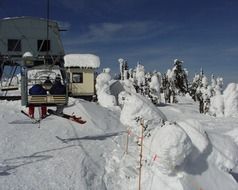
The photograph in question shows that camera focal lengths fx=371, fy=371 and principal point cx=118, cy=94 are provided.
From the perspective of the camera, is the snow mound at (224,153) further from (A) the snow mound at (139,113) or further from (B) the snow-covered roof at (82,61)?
(B) the snow-covered roof at (82,61)

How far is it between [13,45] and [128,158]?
2401cm

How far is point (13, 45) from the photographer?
33.2 m

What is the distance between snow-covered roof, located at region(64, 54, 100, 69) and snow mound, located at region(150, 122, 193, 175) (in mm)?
23597

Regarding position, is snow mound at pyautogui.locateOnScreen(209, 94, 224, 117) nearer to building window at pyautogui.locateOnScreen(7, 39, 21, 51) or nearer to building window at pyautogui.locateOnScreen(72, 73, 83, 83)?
building window at pyautogui.locateOnScreen(72, 73, 83, 83)

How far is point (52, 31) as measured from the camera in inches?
1328

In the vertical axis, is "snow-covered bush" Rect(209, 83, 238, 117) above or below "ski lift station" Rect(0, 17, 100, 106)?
below

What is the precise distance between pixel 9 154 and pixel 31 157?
76 centimetres

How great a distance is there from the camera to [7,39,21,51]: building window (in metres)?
33.1

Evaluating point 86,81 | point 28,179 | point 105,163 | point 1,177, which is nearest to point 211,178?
point 105,163

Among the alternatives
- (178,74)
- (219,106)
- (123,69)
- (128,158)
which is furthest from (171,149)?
(123,69)

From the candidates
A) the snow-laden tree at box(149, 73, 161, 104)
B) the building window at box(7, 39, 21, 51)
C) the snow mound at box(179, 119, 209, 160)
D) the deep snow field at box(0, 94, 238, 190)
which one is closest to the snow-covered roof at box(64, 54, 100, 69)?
the building window at box(7, 39, 21, 51)

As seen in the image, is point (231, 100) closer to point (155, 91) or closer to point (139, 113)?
point (155, 91)

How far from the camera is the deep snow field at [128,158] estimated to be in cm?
997

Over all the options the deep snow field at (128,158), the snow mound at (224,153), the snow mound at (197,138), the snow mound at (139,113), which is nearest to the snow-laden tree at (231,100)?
the deep snow field at (128,158)
